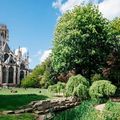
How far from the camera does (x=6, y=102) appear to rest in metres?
34.6

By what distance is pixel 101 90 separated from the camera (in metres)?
37.7

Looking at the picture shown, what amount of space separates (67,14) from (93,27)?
188 inches

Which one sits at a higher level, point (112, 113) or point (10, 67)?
point (10, 67)

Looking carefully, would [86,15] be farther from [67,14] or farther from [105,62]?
[105,62]

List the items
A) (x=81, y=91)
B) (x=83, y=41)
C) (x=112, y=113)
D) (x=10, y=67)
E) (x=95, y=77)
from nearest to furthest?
(x=112, y=113)
(x=81, y=91)
(x=83, y=41)
(x=95, y=77)
(x=10, y=67)

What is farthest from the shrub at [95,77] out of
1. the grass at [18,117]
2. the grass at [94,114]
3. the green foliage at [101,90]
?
the grass at [18,117]

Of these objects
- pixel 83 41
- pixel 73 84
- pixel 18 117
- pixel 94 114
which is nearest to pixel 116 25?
pixel 83 41

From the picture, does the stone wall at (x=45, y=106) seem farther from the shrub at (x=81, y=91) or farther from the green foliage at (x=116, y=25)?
the green foliage at (x=116, y=25)

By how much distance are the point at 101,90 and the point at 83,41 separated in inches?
372

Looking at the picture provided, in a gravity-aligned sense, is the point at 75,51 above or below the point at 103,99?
above

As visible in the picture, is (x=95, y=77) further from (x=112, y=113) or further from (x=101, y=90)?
(x=112, y=113)

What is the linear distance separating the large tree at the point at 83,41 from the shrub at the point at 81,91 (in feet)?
27.3

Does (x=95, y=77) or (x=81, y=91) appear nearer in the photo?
(x=81, y=91)

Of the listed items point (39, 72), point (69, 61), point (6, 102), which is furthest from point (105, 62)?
point (39, 72)
